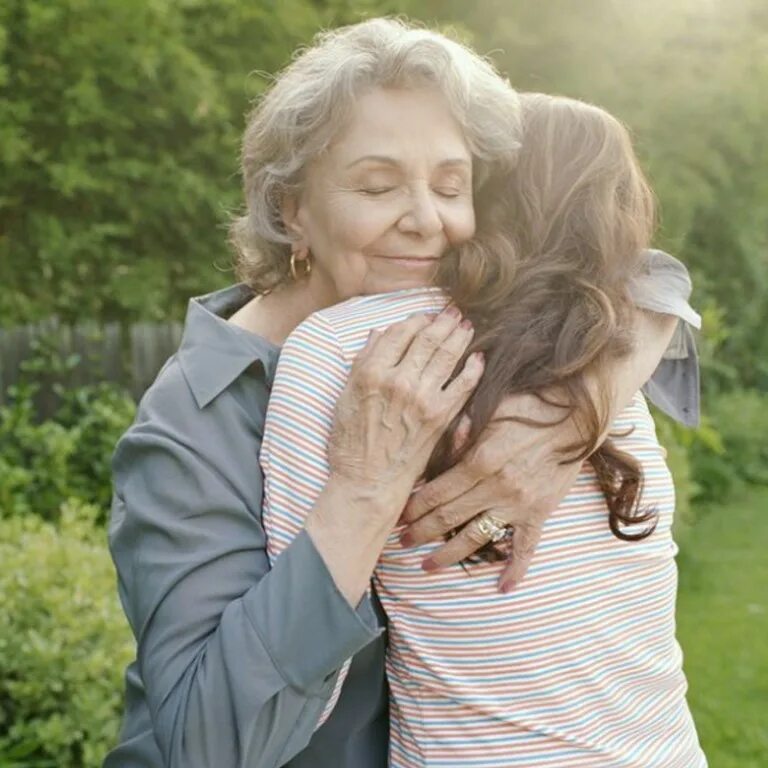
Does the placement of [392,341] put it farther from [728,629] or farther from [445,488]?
[728,629]

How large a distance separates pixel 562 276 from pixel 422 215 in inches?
9.3

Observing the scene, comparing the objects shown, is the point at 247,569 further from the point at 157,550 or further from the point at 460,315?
the point at 460,315

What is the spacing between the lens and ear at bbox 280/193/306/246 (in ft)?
6.93

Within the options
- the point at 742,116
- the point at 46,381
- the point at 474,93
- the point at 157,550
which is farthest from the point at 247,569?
the point at 742,116

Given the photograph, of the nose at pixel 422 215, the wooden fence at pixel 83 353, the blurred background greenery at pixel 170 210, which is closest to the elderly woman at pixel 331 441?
the nose at pixel 422 215

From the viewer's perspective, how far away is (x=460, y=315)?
1.87 m

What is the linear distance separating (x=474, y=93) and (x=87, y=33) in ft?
15.0

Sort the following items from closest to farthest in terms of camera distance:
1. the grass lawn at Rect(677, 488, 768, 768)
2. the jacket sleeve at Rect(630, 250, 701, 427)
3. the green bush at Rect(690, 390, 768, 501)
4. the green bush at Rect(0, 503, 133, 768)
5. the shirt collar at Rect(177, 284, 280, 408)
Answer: the shirt collar at Rect(177, 284, 280, 408), the jacket sleeve at Rect(630, 250, 701, 427), the green bush at Rect(0, 503, 133, 768), the grass lawn at Rect(677, 488, 768, 768), the green bush at Rect(690, 390, 768, 501)

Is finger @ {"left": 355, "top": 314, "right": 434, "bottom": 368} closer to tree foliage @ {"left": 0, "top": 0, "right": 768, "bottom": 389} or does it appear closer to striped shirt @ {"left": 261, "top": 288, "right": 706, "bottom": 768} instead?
striped shirt @ {"left": 261, "top": 288, "right": 706, "bottom": 768}

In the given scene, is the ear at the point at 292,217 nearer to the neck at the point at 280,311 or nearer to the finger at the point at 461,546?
the neck at the point at 280,311

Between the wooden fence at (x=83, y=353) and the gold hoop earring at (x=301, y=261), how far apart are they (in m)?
4.16

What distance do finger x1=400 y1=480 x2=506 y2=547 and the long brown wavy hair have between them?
2.1 inches

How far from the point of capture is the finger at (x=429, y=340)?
70.3 inches

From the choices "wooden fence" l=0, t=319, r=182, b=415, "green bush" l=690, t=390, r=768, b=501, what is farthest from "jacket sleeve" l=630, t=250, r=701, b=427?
"green bush" l=690, t=390, r=768, b=501
